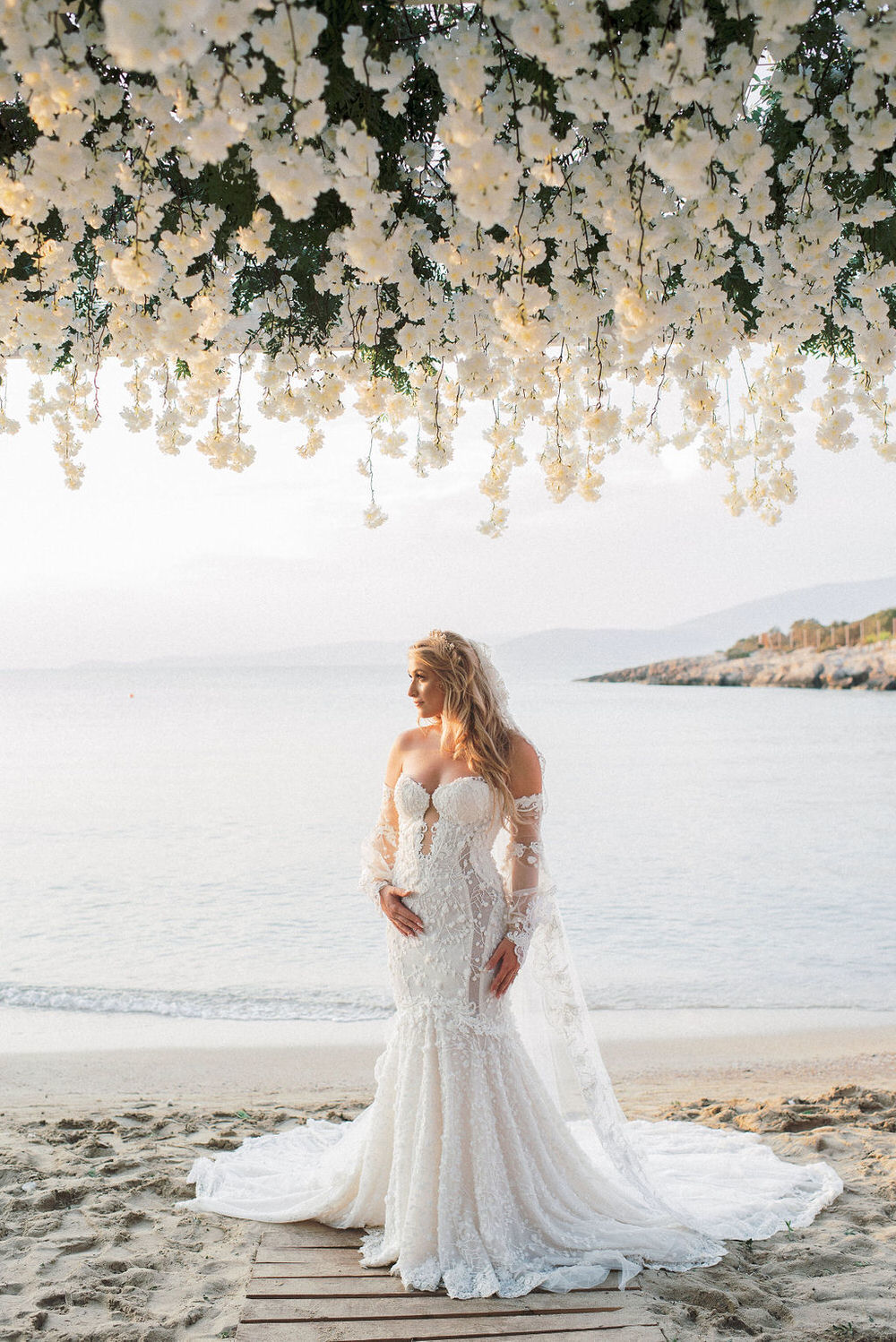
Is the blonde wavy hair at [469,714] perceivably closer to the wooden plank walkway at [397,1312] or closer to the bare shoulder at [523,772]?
the bare shoulder at [523,772]

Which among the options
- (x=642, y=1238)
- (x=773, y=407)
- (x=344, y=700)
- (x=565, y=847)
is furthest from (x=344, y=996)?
(x=344, y=700)

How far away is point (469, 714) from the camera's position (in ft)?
12.0

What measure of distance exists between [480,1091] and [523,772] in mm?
1070

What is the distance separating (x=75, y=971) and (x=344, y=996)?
2.44m

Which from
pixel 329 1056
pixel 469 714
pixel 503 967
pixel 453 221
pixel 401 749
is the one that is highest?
pixel 453 221

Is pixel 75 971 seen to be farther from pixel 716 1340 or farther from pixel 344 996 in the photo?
pixel 716 1340

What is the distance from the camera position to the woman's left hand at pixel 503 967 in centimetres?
353

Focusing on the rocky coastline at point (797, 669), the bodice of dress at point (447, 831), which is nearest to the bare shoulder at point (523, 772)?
the bodice of dress at point (447, 831)

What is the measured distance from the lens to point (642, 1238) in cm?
336

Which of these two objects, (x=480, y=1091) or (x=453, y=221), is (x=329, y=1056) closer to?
(x=480, y=1091)

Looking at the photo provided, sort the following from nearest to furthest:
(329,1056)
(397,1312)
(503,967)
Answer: (397,1312), (503,967), (329,1056)

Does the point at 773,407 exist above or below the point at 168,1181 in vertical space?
above

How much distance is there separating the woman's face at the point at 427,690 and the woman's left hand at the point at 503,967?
869 mm

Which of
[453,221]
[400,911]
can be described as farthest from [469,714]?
[453,221]
